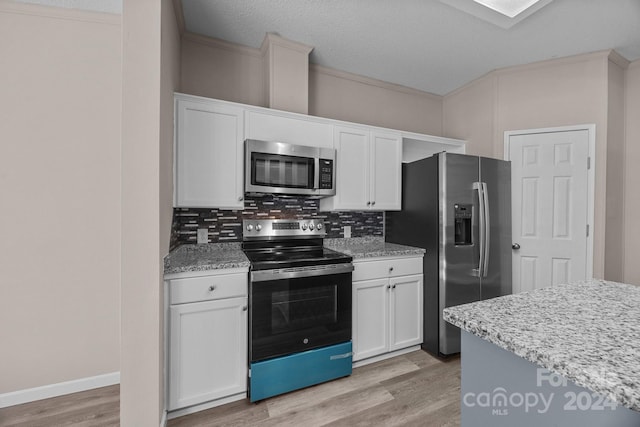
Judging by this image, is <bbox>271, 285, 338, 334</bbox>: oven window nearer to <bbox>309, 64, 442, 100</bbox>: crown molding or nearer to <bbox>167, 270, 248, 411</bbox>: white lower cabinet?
<bbox>167, 270, 248, 411</bbox>: white lower cabinet

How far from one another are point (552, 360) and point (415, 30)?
2.56m

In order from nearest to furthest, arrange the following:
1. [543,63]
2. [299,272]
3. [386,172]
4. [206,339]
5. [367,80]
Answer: [206,339], [299,272], [386,172], [543,63], [367,80]

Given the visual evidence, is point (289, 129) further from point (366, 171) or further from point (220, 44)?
point (220, 44)

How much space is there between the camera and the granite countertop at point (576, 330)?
1.80ft

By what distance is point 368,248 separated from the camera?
8.56 feet

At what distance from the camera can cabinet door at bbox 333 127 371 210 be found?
8.16 ft

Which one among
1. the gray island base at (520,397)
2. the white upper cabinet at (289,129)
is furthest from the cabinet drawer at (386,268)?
the gray island base at (520,397)

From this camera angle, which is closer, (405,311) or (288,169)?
(288,169)
